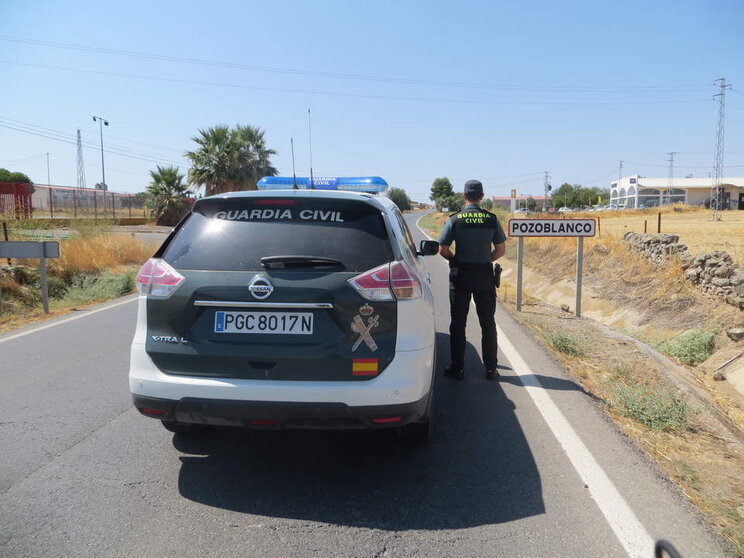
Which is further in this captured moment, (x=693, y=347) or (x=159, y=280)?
(x=693, y=347)

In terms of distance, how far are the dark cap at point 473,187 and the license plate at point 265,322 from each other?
2.98 meters

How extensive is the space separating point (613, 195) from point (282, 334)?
483 feet

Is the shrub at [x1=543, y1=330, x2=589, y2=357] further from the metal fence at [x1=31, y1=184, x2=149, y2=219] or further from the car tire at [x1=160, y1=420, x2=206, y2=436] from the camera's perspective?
the metal fence at [x1=31, y1=184, x2=149, y2=219]

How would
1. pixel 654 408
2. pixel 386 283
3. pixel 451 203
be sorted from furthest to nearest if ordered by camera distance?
pixel 451 203 → pixel 654 408 → pixel 386 283

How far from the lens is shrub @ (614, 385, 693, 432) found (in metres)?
4.57

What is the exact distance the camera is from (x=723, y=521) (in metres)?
3.04

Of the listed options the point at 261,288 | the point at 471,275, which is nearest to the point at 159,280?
the point at 261,288

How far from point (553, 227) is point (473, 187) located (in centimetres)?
398

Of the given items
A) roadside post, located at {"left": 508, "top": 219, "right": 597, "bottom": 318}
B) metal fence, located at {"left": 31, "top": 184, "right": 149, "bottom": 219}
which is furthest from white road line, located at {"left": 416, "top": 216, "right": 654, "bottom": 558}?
metal fence, located at {"left": 31, "top": 184, "right": 149, "bottom": 219}

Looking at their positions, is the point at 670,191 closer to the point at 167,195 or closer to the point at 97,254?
the point at 167,195

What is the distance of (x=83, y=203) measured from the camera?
1492 inches

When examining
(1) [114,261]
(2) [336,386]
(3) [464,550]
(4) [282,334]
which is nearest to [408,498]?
(3) [464,550]

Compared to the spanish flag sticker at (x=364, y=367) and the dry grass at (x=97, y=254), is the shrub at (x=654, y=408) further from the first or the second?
the dry grass at (x=97, y=254)

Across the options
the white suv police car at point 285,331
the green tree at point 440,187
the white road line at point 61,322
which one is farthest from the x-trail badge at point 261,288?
the green tree at point 440,187
